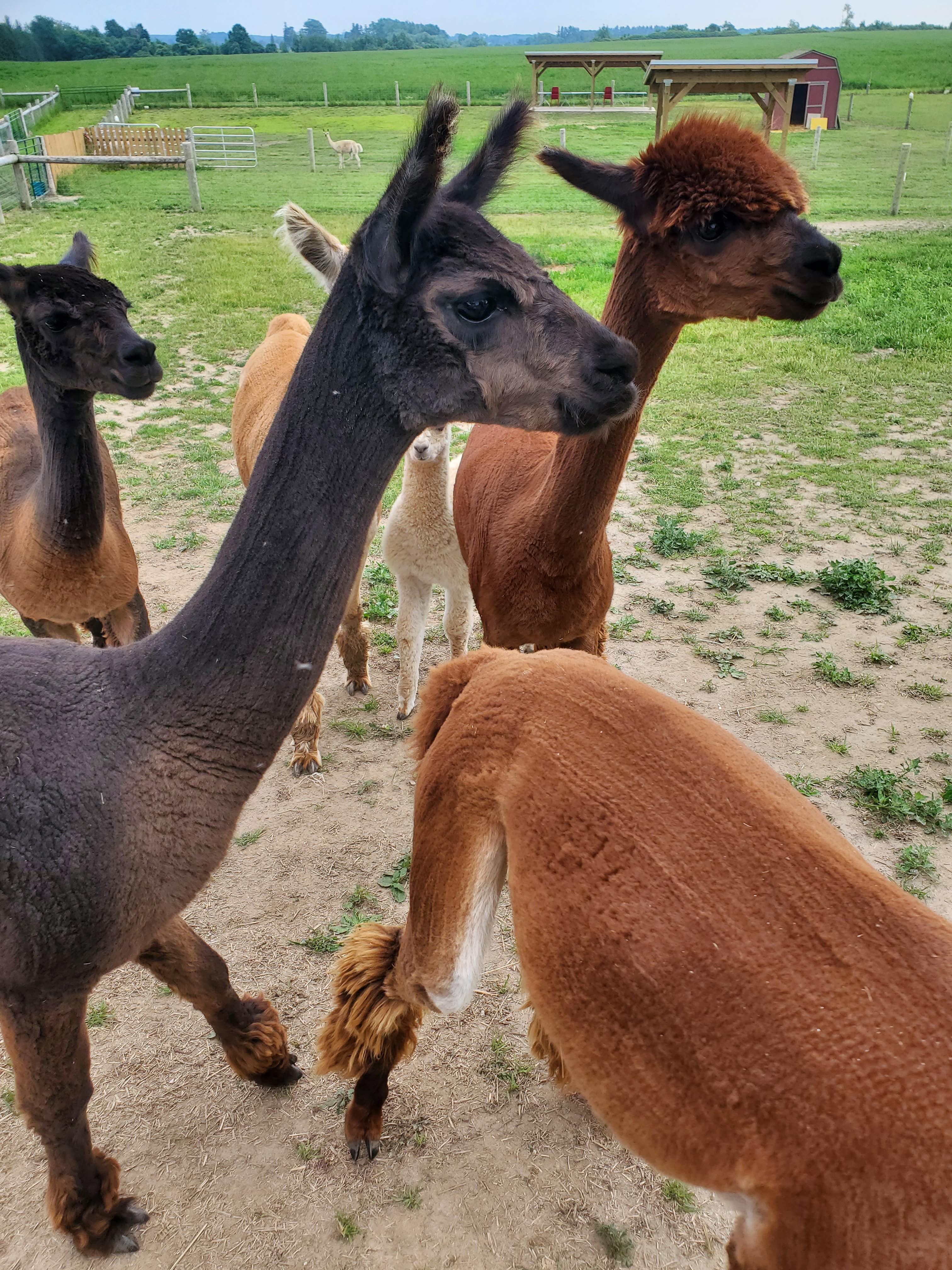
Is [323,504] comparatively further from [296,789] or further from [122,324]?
[296,789]

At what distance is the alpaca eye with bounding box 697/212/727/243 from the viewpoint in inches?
86.4

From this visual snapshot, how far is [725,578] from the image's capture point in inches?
201

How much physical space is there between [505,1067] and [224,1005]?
33.1 inches

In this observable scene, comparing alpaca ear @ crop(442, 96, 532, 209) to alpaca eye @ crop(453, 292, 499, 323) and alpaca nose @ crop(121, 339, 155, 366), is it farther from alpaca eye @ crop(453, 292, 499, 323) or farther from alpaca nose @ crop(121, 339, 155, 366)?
alpaca nose @ crop(121, 339, 155, 366)

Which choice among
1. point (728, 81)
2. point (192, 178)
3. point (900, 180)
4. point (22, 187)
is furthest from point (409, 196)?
point (22, 187)

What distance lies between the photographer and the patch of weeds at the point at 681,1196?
2.12 meters

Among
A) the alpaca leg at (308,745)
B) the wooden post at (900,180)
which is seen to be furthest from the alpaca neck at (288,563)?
the wooden post at (900,180)

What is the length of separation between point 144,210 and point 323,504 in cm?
1874

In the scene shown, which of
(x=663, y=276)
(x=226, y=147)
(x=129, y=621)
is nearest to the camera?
(x=663, y=276)

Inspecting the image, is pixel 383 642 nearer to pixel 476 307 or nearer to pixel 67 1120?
pixel 67 1120

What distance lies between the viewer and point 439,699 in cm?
198

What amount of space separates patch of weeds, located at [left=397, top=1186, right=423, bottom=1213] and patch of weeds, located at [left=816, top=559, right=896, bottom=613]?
3.75 m

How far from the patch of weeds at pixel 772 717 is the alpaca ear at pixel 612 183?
7.67 ft

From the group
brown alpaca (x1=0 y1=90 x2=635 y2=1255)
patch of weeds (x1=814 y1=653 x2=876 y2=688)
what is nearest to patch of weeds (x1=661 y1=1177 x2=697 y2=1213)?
brown alpaca (x1=0 y1=90 x2=635 y2=1255)
